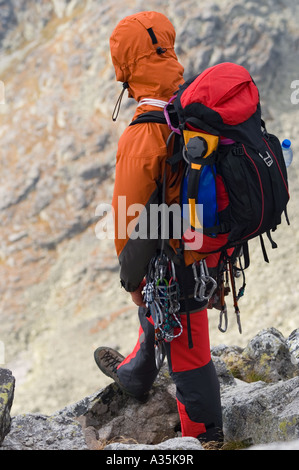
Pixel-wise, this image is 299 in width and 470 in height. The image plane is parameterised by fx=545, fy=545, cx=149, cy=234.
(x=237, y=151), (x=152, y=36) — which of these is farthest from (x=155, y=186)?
(x=152, y=36)

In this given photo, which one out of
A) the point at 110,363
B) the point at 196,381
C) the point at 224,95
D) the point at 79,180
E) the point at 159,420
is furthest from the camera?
the point at 79,180

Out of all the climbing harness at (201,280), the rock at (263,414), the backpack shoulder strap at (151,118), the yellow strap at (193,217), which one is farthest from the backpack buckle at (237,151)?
the rock at (263,414)

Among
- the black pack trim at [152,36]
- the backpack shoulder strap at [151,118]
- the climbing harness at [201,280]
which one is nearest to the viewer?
the backpack shoulder strap at [151,118]

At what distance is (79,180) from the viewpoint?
19219 millimetres

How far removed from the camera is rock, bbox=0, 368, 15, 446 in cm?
389

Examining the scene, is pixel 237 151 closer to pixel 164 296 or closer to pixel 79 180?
pixel 164 296

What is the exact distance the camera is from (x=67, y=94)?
20.7 m

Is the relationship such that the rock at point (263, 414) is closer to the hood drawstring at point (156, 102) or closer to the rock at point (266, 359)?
the rock at point (266, 359)

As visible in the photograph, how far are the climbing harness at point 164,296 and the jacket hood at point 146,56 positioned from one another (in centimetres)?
122

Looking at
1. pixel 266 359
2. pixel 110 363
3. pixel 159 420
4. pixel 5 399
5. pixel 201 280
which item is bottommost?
pixel 159 420

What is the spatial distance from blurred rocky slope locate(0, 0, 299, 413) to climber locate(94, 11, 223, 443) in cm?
1021

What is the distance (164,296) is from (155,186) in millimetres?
840

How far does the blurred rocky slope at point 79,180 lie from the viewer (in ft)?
51.1

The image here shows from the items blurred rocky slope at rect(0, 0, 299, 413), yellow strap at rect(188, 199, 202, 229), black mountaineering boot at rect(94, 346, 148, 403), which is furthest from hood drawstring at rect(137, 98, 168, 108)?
blurred rocky slope at rect(0, 0, 299, 413)
